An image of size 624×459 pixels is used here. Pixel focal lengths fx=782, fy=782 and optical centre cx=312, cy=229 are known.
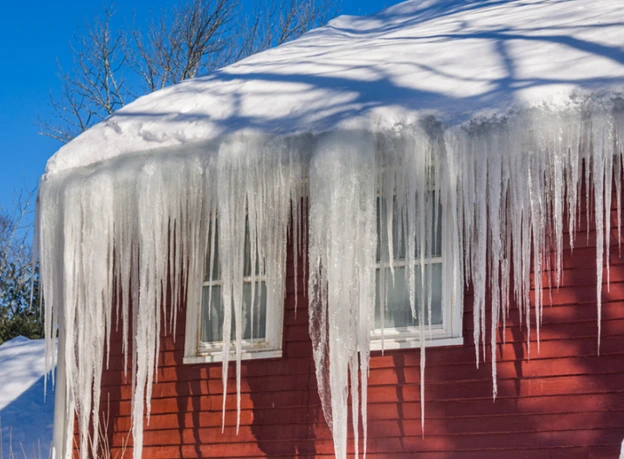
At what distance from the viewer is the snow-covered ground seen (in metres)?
9.91

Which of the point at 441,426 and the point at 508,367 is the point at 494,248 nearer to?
the point at 508,367

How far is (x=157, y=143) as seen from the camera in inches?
207

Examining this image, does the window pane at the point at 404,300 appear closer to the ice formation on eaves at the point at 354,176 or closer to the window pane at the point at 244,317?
the ice formation on eaves at the point at 354,176

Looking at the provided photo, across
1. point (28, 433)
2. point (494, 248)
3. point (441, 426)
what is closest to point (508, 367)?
point (441, 426)

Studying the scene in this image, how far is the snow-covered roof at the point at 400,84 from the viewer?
14.4ft

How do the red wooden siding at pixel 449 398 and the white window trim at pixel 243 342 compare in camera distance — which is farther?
the white window trim at pixel 243 342

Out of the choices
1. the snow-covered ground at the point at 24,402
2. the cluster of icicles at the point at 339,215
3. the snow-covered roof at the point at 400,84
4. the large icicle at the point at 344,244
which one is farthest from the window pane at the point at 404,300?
the snow-covered ground at the point at 24,402

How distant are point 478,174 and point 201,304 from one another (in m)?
2.77

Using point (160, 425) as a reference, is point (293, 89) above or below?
above

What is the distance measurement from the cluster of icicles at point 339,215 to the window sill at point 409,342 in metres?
0.19

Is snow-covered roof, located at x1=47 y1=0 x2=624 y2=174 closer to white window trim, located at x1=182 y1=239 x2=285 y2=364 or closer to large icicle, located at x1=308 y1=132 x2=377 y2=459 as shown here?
large icicle, located at x1=308 y1=132 x2=377 y2=459

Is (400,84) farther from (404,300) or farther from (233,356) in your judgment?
(233,356)

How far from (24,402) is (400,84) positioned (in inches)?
344

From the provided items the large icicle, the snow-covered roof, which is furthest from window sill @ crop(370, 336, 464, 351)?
the snow-covered roof
